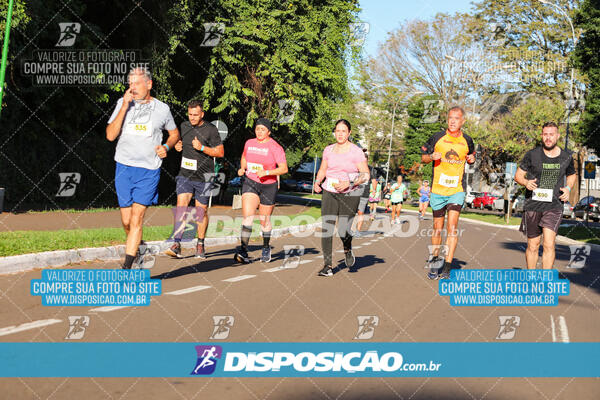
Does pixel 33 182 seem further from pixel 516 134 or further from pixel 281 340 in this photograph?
pixel 516 134

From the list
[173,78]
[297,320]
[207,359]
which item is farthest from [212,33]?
[207,359]

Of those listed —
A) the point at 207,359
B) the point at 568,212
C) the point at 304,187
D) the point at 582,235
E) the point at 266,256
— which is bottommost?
the point at 304,187

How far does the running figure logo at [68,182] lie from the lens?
19.9 m

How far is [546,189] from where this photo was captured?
8297mm

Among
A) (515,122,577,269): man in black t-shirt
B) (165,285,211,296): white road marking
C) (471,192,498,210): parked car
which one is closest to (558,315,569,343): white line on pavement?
(515,122,577,269): man in black t-shirt

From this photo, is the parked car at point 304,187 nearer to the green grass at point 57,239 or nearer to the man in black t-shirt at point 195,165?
the green grass at point 57,239

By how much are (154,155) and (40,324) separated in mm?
2485

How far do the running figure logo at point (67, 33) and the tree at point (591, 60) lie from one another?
21.7 m

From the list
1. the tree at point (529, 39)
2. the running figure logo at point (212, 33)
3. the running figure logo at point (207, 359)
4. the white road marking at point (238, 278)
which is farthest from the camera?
the tree at point (529, 39)

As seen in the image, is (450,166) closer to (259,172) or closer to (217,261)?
(259,172)

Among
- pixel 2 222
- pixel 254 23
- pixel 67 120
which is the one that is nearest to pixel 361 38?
pixel 254 23

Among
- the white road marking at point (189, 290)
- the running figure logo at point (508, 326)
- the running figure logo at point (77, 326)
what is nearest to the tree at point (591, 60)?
the running figure logo at point (508, 326)

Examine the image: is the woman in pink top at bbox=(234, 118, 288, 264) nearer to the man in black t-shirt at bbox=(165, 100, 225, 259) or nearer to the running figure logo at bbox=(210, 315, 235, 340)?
the man in black t-shirt at bbox=(165, 100, 225, 259)

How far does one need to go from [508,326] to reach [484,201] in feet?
177
